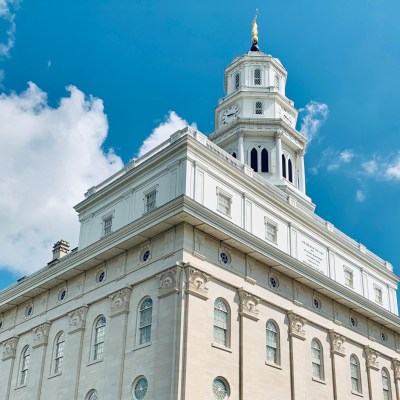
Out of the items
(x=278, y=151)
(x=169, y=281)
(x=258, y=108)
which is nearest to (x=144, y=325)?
(x=169, y=281)

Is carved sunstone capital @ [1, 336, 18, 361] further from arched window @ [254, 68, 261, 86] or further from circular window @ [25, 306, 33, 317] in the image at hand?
arched window @ [254, 68, 261, 86]

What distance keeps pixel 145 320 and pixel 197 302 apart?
331 cm

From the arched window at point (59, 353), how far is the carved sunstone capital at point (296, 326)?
14.2 m

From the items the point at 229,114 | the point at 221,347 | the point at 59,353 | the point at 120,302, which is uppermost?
the point at 229,114

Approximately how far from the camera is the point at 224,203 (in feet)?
131

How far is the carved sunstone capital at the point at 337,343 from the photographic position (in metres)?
43.3

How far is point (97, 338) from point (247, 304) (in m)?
9.09

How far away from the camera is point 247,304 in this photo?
1494 inches

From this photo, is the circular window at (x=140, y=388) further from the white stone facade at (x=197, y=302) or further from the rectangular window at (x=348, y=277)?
the rectangular window at (x=348, y=277)

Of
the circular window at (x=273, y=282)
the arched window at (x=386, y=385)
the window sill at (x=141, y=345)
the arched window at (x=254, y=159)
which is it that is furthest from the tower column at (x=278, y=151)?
the window sill at (x=141, y=345)

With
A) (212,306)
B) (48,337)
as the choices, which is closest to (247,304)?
(212,306)

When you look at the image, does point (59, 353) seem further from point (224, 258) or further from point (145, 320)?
point (224, 258)

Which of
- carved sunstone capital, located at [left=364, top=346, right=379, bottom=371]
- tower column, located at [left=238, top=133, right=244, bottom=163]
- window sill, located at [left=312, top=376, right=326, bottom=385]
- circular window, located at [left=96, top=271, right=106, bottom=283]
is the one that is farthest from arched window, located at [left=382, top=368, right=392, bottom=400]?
circular window, located at [left=96, top=271, right=106, bottom=283]

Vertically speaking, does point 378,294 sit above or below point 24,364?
above
